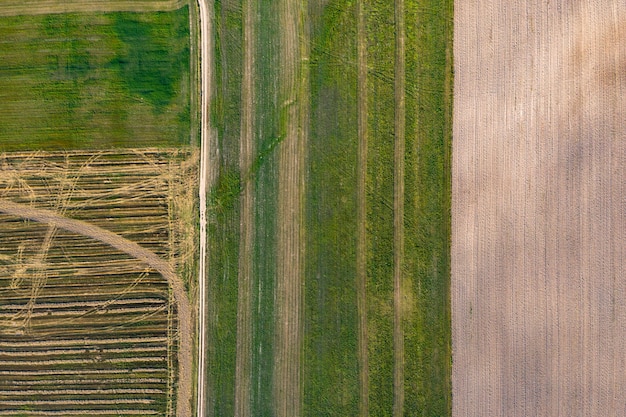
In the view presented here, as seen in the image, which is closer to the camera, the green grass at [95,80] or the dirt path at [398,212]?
the dirt path at [398,212]

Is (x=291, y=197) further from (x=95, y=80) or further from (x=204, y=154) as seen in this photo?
(x=95, y=80)

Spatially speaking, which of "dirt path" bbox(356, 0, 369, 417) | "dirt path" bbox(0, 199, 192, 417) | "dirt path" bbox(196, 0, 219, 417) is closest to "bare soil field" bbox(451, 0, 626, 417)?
"dirt path" bbox(356, 0, 369, 417)

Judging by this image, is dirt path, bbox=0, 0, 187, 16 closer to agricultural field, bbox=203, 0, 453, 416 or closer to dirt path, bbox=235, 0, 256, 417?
agricultural field, bbox=203, 0, 453, 416

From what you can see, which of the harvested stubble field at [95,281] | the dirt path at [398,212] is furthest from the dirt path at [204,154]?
the dirt path at [398,212]

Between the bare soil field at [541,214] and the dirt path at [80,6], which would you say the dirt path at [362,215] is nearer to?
the bare soil field at [541,214]

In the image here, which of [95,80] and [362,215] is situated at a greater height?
[95,80]

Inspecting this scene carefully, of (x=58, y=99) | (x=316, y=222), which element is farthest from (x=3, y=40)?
(x=316, y=222)

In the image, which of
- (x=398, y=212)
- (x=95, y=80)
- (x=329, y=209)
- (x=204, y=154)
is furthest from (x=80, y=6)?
(x=398, y=212)
